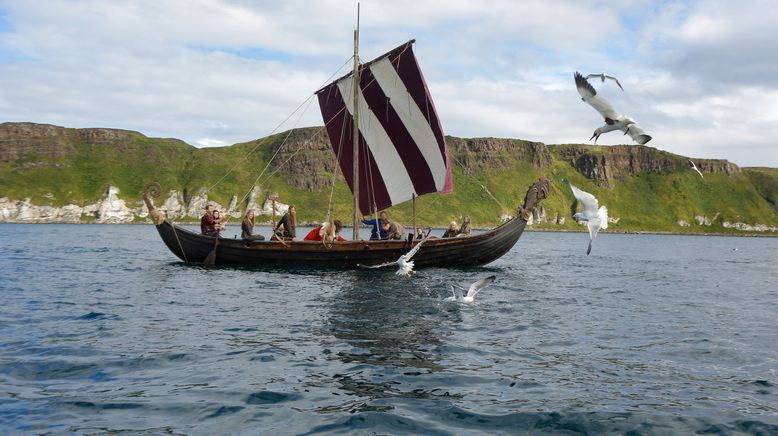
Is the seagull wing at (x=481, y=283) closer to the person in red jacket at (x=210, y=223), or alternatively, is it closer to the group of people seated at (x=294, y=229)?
the group of people seated at (x=294, y=229)

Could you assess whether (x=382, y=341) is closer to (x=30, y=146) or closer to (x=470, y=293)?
(x=470, y=293)

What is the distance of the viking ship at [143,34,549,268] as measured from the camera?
29125mm

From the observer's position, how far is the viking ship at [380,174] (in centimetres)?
2912

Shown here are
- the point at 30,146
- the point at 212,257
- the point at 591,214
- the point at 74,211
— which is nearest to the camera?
the point at 591,214

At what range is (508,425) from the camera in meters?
8.38

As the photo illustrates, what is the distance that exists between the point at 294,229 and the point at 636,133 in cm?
2267

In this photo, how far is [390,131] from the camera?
104 ft

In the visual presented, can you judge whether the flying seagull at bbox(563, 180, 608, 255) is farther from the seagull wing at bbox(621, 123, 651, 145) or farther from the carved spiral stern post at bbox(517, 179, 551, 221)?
the carved spiral stern post at bbox(517, 179, 551, 221)

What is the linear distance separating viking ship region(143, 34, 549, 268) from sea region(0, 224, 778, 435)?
6743 mm

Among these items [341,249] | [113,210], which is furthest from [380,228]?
[113,210]

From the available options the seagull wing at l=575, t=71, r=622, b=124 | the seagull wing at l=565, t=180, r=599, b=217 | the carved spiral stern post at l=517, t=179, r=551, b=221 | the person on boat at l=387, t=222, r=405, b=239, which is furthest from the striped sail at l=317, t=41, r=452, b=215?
the seagull wing at l=575, t=71, r=622, b=124

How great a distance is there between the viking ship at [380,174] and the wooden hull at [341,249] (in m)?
0.05

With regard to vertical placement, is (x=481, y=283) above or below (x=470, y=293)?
above

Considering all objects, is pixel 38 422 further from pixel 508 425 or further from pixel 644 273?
pixel 644 273
